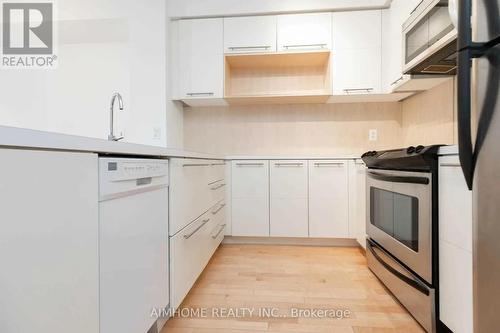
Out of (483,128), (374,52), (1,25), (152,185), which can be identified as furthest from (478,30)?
(1,25)

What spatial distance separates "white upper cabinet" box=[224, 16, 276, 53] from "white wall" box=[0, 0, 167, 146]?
0.61 m

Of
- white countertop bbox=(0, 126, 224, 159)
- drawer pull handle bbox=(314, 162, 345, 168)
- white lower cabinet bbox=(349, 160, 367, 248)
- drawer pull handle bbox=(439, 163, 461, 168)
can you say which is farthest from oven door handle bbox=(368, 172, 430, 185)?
white countertop bbox=(0, 126, 224, 159)

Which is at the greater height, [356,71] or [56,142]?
[356,71]

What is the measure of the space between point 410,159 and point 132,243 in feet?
4.28

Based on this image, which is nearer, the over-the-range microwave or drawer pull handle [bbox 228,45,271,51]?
the over-the-range microwave

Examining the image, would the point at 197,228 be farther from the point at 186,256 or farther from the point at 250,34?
the point at 250,34

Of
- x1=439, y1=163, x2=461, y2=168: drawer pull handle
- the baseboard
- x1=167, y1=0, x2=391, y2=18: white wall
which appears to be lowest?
the baseboard

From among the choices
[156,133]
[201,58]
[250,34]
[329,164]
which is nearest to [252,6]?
[250,34]

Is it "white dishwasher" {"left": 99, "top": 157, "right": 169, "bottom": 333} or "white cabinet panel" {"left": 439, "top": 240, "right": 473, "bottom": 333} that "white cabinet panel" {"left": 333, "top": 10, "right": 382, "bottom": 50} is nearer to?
"white cabinet panel" {"left": 439, "top": 240, "right": 473, "bottom": 333}

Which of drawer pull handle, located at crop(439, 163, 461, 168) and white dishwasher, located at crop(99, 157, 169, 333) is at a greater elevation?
drawer pull handle, located at crop(439, 163, 461, 168)

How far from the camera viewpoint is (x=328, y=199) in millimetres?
2510

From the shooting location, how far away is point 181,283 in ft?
4.60

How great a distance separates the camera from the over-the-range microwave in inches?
60.7

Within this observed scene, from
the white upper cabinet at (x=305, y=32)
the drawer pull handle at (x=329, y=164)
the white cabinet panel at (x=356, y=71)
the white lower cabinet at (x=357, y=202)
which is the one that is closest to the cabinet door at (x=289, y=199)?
the drawer pull handle at (x=329, y=164)
